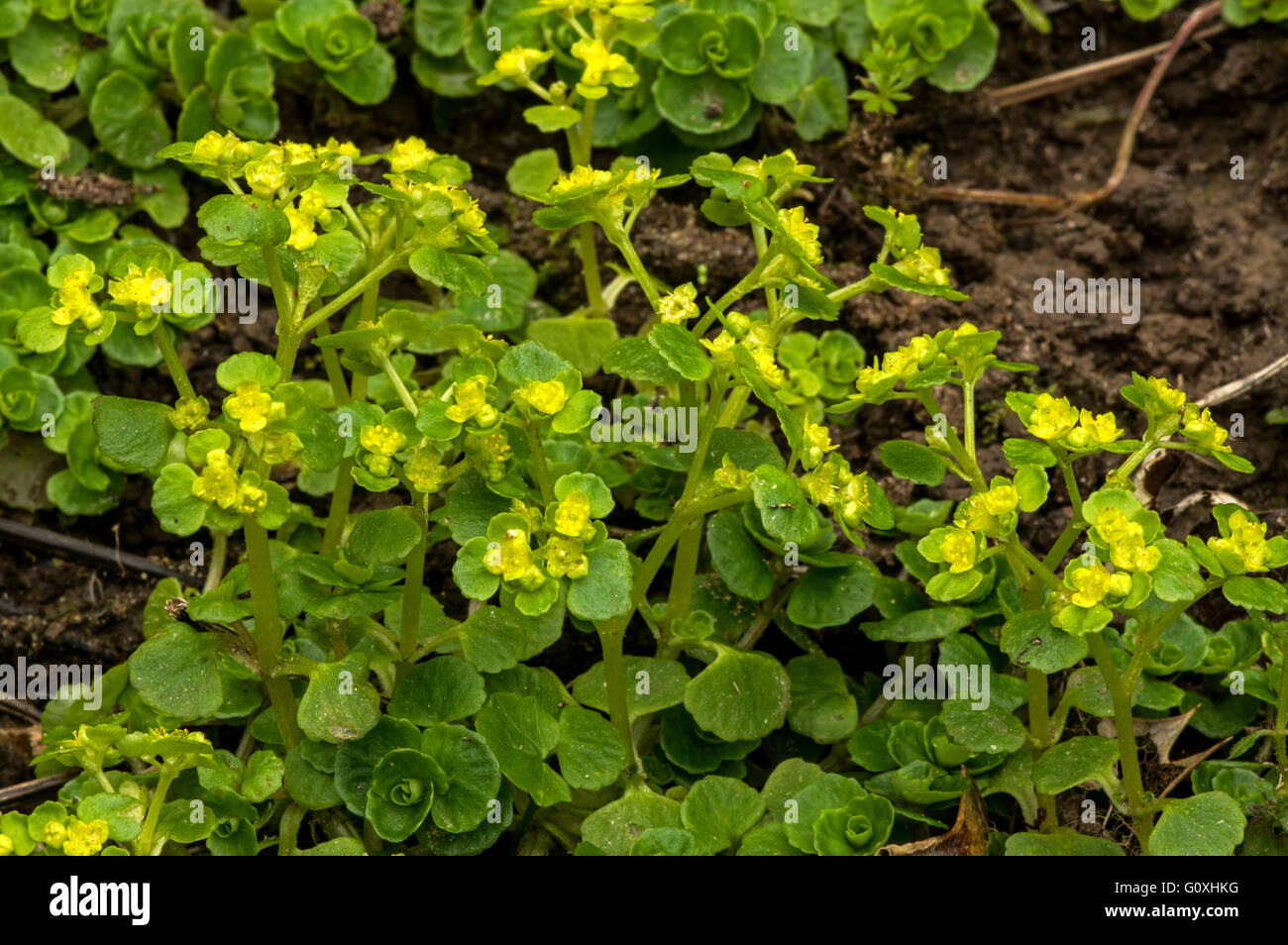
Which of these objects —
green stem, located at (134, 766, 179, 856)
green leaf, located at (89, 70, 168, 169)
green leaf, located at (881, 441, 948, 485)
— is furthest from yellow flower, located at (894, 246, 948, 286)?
green leaf, located at (89, 70, 168, 169)

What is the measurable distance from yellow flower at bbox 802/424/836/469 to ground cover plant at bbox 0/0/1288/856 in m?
0.02

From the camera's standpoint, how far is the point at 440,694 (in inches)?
93.1

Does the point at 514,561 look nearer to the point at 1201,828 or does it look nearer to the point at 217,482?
the point at 217,482

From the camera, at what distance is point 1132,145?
12.8ft

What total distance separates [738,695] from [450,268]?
3.16 ft

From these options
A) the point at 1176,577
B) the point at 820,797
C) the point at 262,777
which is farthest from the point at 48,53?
the point at 1176,577

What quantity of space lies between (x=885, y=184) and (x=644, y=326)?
0.98 m

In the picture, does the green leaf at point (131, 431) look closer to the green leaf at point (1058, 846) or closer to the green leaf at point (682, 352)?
the green leaf at point (682, 352)

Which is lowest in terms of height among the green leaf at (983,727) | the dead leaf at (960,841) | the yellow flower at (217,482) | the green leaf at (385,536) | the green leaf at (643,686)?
the dead leaf at (960,841)

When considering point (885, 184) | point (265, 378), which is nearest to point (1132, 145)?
point (885, 184)

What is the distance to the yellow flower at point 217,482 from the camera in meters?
2.04

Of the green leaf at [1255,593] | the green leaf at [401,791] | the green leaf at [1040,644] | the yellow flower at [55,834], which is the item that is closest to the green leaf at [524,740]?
the green leaf at [401,791]

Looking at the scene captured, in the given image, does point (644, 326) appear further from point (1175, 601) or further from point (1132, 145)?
point (1132, 145)

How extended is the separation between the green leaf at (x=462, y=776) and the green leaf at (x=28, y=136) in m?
2.07
